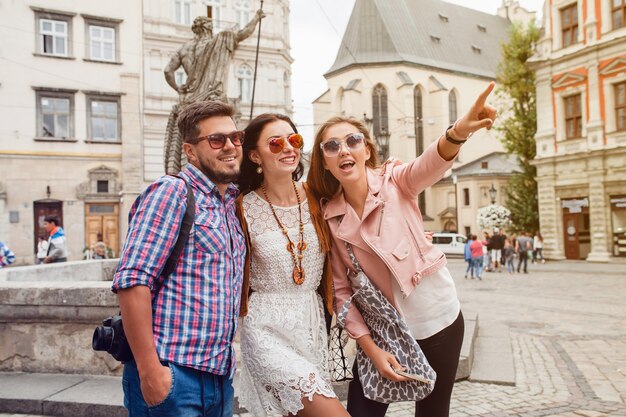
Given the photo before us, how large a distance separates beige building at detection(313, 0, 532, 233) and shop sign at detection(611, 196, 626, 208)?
18.2 metres

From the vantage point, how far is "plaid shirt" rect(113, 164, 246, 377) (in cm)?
202

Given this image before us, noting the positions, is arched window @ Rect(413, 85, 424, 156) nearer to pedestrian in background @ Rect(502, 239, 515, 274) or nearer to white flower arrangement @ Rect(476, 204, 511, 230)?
white flower arrangement @ Rect(476, 204, 511, 230)

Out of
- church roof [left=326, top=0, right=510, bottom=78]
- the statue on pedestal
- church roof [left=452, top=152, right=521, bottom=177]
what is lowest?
the statue on pedestal

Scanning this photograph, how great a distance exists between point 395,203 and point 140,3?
29435 mm

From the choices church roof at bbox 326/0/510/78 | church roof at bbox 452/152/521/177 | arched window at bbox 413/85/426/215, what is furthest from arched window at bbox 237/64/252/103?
church roof at bbox 452/152/521/177

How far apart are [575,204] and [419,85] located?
25.7 meters

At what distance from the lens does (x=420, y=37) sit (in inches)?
2055

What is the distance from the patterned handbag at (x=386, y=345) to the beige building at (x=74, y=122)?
75.5 ft

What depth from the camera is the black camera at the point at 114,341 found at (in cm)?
211

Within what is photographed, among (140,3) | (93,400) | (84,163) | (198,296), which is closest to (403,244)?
(198,296)

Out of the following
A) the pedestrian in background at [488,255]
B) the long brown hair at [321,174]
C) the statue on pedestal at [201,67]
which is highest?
the statue on pedestal at [201,67]

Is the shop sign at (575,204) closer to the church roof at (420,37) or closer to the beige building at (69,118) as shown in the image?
the beige building at (69,118)

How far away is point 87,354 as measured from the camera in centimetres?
489

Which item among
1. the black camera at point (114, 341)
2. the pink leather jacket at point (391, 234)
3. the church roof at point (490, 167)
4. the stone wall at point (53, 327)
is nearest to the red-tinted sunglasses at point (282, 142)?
the pink leather jacket at point (391, 234)
